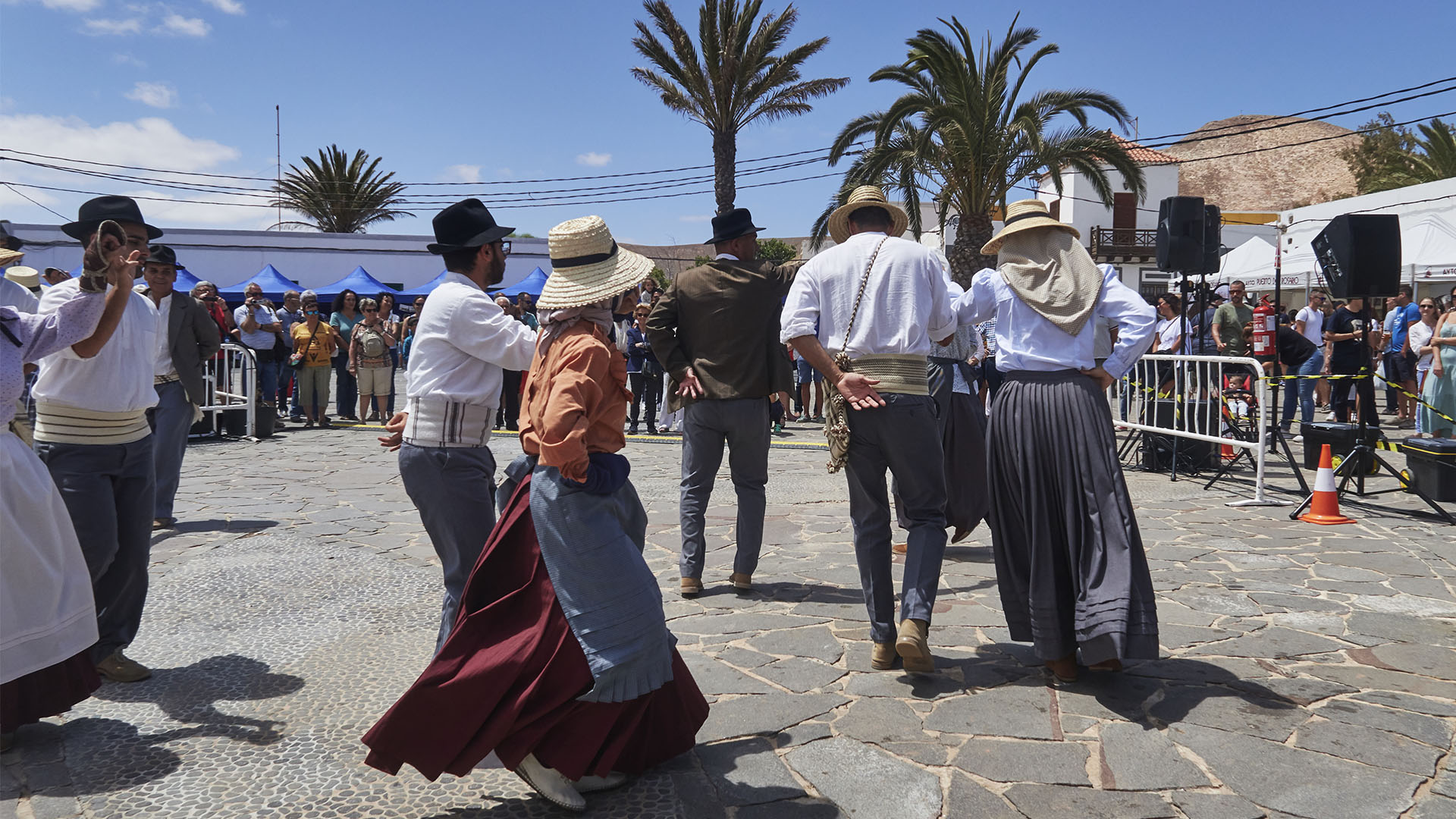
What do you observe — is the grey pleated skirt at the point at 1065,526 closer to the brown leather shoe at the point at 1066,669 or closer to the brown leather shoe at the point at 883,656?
the brown leather shoe at the point at 1066,669

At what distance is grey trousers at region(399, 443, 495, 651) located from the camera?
350 cm

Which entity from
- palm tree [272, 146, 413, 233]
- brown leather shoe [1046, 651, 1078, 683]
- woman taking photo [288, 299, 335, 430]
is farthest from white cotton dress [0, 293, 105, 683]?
palm tree [272, 146, 413, 233]

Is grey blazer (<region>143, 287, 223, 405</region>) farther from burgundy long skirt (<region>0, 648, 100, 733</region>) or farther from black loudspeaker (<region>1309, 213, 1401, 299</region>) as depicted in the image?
black loudspeaker (<region>1309, 213, 1401, 299</region>)

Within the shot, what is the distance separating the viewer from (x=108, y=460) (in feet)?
13.3

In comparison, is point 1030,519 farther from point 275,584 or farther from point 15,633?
point 275,584

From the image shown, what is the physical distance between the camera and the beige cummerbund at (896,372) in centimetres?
400

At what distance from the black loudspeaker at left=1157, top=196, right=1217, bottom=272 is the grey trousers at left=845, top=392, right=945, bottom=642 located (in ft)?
25.0

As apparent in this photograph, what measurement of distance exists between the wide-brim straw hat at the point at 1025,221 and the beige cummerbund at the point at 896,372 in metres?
0.57

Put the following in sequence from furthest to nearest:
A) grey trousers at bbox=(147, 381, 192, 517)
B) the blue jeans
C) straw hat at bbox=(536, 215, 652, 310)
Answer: the blue jeans < grey trousers at bbox=(147, 381, 192, 517) < straw hat at bbox=(536, 215, 652, 310)

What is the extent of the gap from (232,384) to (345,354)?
1.97 metres

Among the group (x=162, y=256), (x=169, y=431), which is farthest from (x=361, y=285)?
(x=169, y=431)

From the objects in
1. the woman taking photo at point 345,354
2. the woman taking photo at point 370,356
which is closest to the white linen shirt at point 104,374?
the woman taking photo at point 370,356

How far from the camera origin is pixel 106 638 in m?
4.02

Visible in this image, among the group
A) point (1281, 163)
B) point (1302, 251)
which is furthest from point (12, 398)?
point (1281, 163)
